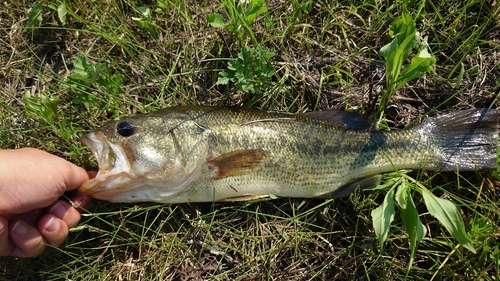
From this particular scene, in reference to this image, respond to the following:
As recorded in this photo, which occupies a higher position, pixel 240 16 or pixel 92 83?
pixel 240 16

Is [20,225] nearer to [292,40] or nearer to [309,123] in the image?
[309,123]

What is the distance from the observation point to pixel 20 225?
3146mm

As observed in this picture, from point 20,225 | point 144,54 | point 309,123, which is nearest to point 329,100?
point 309,123

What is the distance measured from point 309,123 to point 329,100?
23.1 inches

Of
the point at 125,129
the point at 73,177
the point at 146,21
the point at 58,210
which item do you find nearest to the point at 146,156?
the point at 125,129

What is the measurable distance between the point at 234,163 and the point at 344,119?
116cm

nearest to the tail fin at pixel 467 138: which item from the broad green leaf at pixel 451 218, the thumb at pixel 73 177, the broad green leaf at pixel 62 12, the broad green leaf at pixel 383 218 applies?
the broad green leaf at pixel 451 218

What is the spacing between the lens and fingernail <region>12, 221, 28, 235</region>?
123 inches

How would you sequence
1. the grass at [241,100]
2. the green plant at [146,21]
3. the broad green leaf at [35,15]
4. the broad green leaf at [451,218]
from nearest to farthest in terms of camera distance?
the broad green leaf at [451,218] → the grass at [241,100] → the green plant at [146,21] → the broad green leaf at [35,15]

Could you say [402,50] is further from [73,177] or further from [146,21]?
[73,177]

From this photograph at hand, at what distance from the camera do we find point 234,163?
10.8ft

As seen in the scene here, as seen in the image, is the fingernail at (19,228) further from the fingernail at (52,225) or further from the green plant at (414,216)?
the green plant at (414,216)

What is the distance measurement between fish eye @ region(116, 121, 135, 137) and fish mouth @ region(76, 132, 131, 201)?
125 millimetres

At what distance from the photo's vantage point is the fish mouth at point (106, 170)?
122 inches
